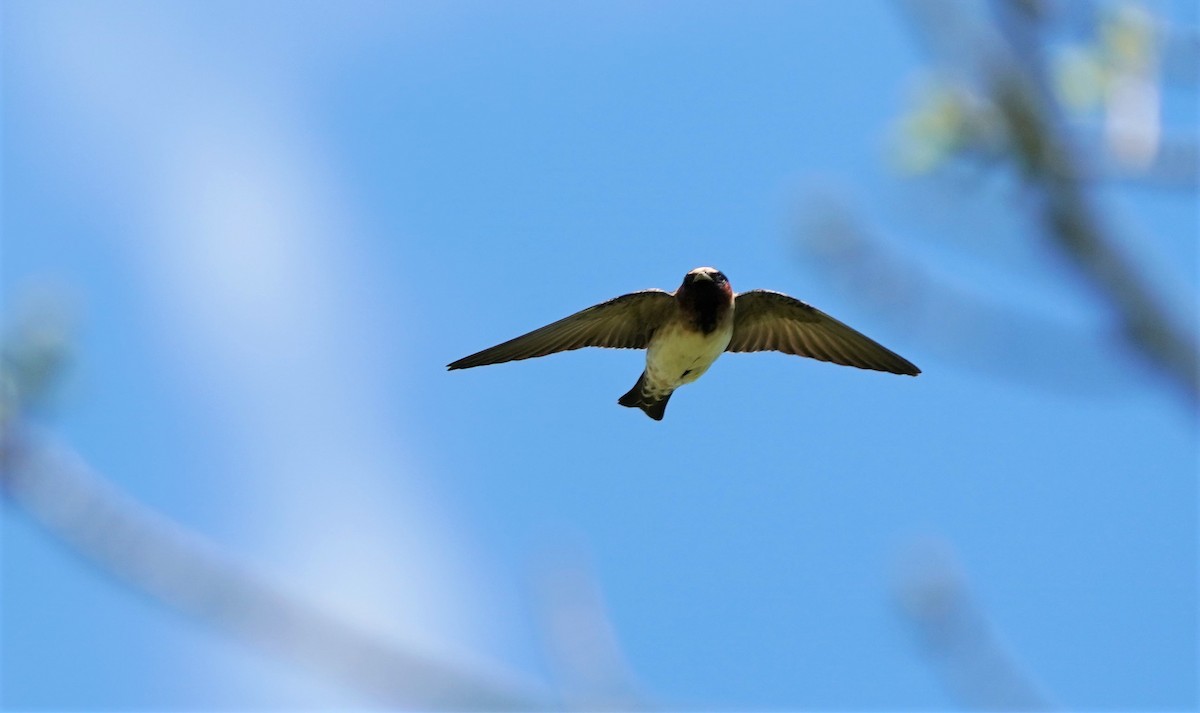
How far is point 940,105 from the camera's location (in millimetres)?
5195

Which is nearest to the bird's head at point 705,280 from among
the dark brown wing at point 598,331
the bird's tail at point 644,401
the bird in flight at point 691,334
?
the bird in flight at point 691,334

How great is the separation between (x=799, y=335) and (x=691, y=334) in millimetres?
1866

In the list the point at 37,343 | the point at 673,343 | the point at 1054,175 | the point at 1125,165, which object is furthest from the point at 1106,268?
the point at 673,343

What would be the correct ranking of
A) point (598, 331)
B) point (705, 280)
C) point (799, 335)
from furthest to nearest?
point (799, 335), point (598, 331), point (705, 280)

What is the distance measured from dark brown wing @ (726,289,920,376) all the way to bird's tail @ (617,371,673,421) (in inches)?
32.5

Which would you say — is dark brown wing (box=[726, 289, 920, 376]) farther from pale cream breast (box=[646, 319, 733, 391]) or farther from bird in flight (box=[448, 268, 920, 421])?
pale cream breast (box=[646, 319, 733, 391])

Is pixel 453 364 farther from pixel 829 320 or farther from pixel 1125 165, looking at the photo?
pixel 1125 165

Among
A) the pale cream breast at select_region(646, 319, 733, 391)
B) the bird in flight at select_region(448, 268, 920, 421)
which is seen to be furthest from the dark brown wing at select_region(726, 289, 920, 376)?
the pale cream breast at select_region(646, 319, 733, 391)

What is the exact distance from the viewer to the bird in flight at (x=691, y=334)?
10234 mm

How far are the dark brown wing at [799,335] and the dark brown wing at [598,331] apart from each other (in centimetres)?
78

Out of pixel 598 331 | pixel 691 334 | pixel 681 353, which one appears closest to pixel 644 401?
pixel 598 331

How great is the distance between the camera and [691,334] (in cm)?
1023

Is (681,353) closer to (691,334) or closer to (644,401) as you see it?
(691,334)

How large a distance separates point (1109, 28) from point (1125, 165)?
1102 mm
